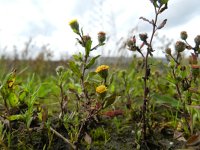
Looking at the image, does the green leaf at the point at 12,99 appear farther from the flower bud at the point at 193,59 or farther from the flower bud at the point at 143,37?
the flower bud at the point at 193,59

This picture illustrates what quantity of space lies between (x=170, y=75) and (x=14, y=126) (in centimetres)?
83

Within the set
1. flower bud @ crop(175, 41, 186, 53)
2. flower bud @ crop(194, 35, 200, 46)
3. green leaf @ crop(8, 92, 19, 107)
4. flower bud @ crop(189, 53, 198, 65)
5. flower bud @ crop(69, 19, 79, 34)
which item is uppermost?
flower bud @ crop(69, 19, 79, 34)

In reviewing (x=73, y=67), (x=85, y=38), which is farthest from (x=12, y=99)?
(x=85, y=38)

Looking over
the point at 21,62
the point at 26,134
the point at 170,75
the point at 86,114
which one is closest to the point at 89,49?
the point at 86,114

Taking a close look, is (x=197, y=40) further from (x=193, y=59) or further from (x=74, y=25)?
(x=74, y=25)

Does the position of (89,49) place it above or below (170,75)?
above

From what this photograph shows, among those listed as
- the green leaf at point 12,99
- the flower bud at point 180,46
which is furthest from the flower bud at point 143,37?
the green leaf at point 12,99

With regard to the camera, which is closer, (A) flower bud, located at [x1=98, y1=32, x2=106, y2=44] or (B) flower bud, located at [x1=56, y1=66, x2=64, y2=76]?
(A) flower bud, located at [x1=98, y1=32, x2=106, y2=44]

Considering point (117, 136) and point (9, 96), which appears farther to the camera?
point (117, 136)

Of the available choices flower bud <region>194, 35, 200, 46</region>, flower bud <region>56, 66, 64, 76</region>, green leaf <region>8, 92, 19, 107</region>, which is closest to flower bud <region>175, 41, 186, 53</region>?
flower bud <region>194, 35, 200, 46</region>

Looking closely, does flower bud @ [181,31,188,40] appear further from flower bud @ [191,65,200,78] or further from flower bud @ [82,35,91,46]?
flower bud @ [82,35,91,46]

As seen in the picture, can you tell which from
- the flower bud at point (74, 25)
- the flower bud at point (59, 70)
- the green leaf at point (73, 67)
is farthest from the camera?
the flower bud at point (59, 70)

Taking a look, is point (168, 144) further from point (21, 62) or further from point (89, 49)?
point (21, 62)

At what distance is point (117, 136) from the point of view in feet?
5.73
